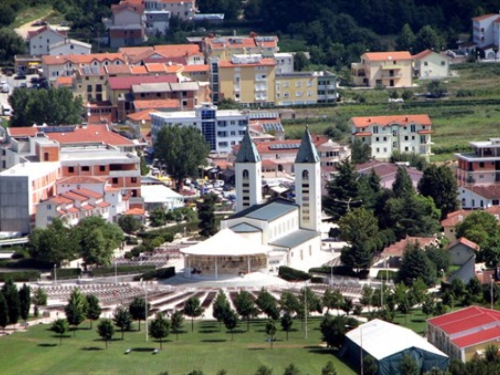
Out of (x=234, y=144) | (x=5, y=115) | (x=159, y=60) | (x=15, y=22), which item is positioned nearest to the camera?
(x=234, y=144)

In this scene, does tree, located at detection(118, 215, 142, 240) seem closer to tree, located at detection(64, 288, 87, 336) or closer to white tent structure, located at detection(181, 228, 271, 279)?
white tent structure, located at detection(181, 228, 271, 279)

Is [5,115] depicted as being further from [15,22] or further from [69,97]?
[15,22]

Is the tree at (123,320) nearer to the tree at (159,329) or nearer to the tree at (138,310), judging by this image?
the tree at (138,310)

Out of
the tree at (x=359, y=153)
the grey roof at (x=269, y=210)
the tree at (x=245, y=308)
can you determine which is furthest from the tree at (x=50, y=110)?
the tree at (x=245, y=308)

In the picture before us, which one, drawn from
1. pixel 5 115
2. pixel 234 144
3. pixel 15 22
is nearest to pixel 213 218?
pixel 234 144

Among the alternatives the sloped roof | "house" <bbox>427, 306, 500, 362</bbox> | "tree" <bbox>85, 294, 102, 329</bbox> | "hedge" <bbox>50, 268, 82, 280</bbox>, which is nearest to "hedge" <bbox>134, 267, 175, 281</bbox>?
"hedge" <bbox>50, 268, 82, 280</bbox>

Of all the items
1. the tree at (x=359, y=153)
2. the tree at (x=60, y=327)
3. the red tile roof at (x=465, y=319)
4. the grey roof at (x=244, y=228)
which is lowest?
the tree at (x=60, y=327)

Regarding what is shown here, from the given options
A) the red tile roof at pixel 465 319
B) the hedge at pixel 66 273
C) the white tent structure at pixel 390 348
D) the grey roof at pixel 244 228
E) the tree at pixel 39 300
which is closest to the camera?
the white tent structure at pixel 390 348
